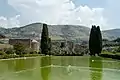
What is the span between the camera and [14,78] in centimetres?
1634

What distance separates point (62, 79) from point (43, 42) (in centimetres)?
3645

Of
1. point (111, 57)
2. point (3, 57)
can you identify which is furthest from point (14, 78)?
point (111, 57)

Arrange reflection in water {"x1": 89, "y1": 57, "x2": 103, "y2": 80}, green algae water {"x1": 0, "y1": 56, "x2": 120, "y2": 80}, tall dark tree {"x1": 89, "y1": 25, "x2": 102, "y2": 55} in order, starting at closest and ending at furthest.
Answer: green algae water {"x1": 0, "y1": 56, "x2": 120, "y2": 80}
reflection in water {"x1": 89, "y1": 57, "x2": 103, "y2": 80}
tall dark tree {"x1": 89, "y1": 25, "x2": 102, "y2": 55}

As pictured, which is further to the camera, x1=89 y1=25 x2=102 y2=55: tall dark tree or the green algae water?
x1=89 y1=25 x2=102 y2=55: tall dark tree

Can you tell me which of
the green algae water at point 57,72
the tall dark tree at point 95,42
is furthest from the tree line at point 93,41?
the green algae water at point 57,72

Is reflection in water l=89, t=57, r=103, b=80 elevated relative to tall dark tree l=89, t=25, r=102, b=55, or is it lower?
lower

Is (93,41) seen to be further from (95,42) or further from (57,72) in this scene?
(57,72)

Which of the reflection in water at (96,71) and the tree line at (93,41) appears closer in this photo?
the reflection in water at (96,71)

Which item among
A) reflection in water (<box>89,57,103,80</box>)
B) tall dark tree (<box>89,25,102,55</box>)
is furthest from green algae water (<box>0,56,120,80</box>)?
tall dark tree (<box>89,25,102,55</box>)

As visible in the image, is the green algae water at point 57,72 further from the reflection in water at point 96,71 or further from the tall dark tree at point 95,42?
the tall dark tree at point 95,42

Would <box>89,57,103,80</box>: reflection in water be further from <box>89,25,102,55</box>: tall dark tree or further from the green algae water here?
<box>89,25,102,55</box>: tall dark tree

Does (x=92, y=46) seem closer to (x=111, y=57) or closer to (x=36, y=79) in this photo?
(x=111, y=57)

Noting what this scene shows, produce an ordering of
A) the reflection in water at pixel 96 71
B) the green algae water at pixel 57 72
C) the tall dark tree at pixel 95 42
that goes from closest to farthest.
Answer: the green algae water at pixel 57 72 < the reflection in water at pixel 96 71 < the tall dark tree at pixel 95 42

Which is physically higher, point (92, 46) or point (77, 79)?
point (92, 46)
